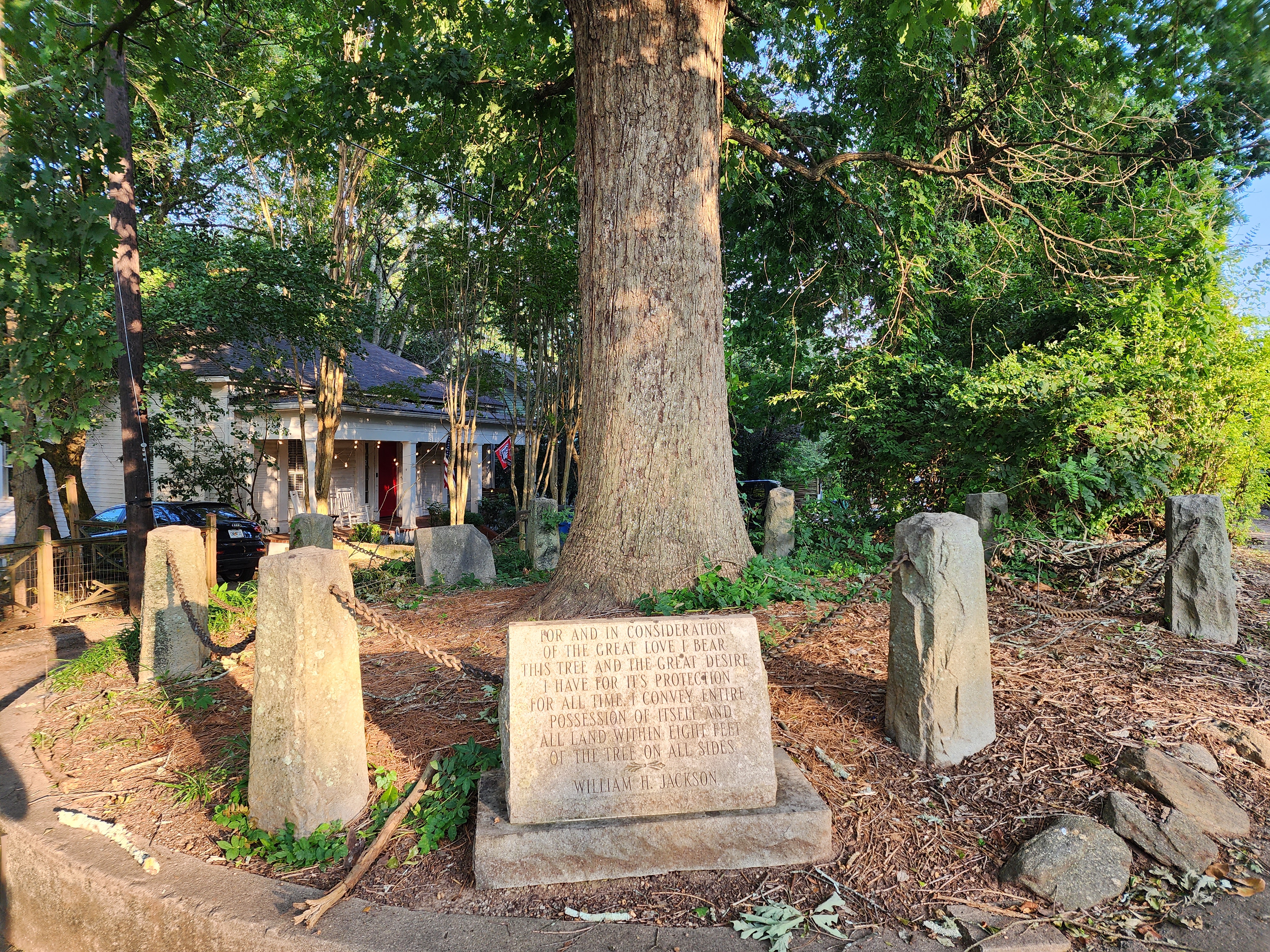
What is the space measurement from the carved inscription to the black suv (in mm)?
12805

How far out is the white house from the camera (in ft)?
59.4

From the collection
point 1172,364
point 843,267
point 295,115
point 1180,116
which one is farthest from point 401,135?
point 1180,116

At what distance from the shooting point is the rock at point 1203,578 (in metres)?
5.02

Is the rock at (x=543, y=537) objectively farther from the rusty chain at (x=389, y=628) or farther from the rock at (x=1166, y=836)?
the rock at (x=1166, y=836)

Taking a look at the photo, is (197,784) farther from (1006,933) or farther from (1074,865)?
(1074,865)

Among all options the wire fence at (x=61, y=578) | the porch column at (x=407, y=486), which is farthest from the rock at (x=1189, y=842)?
the porch column at (x=407, y=486)

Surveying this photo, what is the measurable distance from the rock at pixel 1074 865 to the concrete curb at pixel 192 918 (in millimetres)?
908

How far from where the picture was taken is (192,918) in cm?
273

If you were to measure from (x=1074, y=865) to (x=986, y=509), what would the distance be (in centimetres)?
494

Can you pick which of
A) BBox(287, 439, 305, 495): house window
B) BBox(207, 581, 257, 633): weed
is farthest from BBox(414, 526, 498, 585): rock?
BBox(287, 439, 305, 495): house window

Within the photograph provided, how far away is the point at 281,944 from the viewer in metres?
2.56

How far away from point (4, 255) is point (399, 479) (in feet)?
66.0

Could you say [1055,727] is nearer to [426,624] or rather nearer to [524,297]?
[426,624]

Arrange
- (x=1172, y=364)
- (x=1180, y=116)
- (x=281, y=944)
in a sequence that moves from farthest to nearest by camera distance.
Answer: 1. (x=1180, y=116)
2. (x=1172, y=364)
3. (x=281, y=944)
